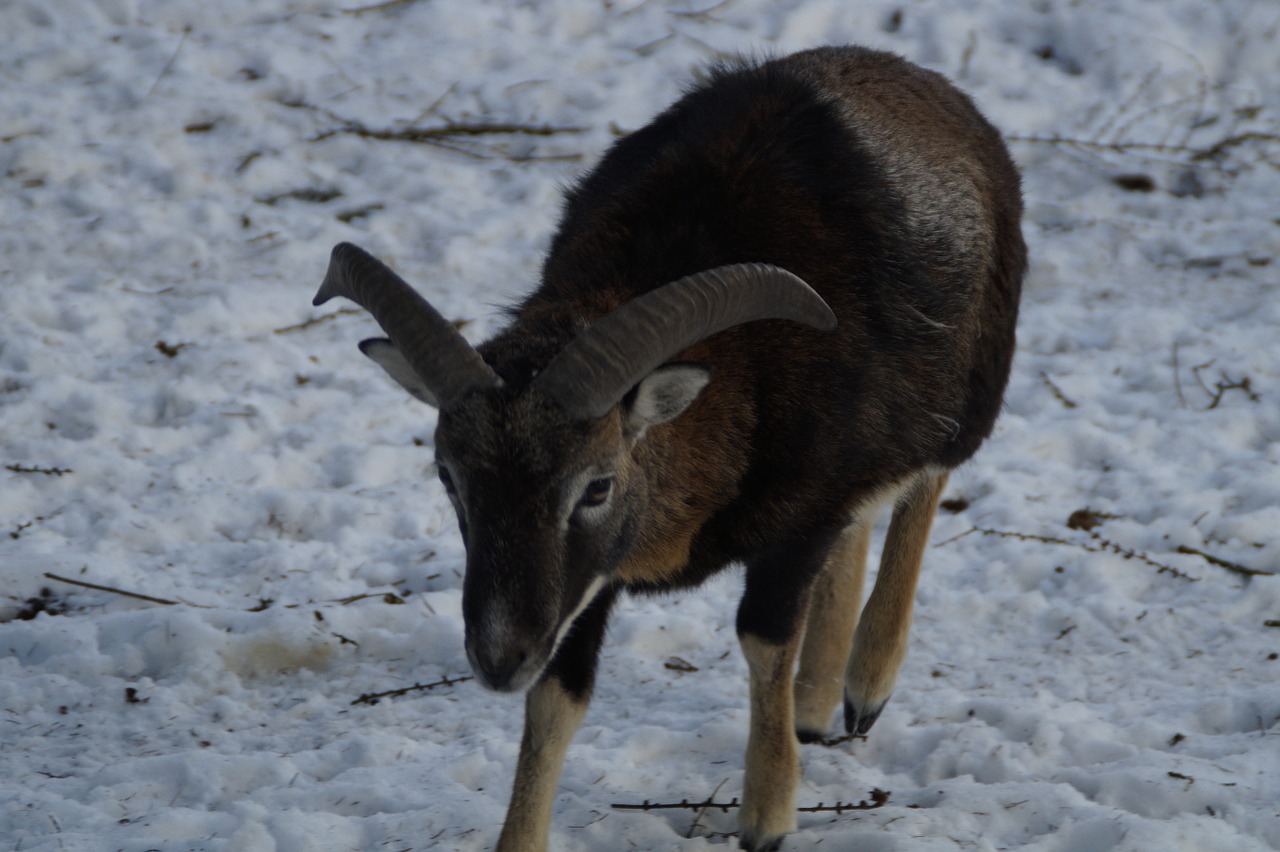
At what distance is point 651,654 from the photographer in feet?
18.2

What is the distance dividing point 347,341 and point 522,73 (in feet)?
11.3

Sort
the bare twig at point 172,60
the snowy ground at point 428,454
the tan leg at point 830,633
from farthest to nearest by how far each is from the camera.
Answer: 1. the bare twig at point 172,60
2. the tan leg at point 830,633
3. the snowy ground at point 428,454

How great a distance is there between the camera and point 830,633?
211 inches

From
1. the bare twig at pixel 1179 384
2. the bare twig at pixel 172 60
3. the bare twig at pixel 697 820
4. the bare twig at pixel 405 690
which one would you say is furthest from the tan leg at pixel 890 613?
the bare twig at pixel 172 60

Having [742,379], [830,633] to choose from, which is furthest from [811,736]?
[742,379]

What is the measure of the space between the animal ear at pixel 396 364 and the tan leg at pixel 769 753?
4.58 ft

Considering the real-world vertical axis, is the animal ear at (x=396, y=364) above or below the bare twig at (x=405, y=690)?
above

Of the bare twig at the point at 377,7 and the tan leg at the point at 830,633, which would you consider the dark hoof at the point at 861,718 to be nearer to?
the tan leg at the point at 830,633

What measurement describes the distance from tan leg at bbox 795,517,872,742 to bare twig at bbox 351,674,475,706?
4.50ft

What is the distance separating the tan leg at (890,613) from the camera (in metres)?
5.10

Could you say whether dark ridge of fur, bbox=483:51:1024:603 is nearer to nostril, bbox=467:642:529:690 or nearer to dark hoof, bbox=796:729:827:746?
nostril, bbox=467:642:529:690

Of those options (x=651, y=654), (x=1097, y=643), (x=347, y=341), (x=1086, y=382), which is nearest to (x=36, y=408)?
(x=347, y=341)

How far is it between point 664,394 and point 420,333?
0.72 meters

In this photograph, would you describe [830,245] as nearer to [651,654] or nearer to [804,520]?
[804,520]
